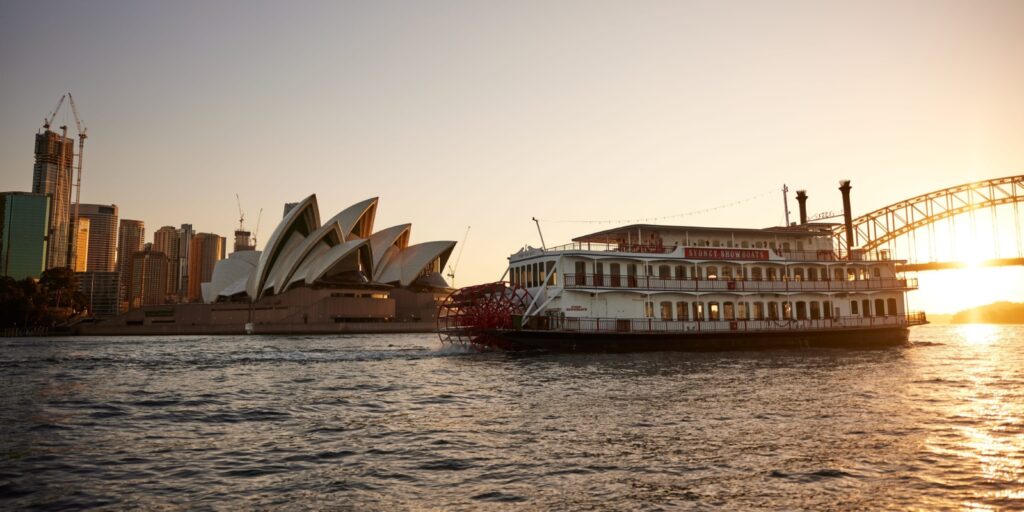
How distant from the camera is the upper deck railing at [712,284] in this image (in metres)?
41.3

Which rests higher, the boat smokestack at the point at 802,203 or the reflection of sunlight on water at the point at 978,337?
the boat smokestack at the point at 802,203

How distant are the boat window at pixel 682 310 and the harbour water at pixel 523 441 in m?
14.0

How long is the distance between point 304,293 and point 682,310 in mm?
75474

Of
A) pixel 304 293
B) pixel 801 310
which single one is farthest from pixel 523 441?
pixel 304 293

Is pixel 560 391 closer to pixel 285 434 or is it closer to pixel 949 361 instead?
pixel 285 434

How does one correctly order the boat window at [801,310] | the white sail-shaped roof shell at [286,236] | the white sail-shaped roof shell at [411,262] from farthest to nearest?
the white sail-shaped roof shell at [411,262], the white sail-shaped roof shell at [286,236], the boat window at [801,310]

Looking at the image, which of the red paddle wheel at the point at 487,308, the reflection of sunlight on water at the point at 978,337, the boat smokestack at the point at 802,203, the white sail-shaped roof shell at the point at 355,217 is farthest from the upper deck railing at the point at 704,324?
the white sail-shaped roof shell at the point at 355,217

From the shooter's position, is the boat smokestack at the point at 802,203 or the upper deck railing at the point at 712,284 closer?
the upper deck railing at the point at 712,284

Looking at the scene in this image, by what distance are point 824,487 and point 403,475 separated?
7.49 m

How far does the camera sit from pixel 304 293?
104812mm

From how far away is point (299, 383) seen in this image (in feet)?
93.4

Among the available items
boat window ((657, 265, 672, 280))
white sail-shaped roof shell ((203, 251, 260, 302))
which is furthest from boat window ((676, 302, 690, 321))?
white sail-shaped roof shell ((203, 251, 260, 302))

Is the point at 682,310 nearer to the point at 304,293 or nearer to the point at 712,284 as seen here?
the point at 712,284

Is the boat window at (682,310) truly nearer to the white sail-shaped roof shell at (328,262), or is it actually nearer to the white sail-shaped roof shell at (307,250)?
the white sail-shaped roof shell at (328,262)
